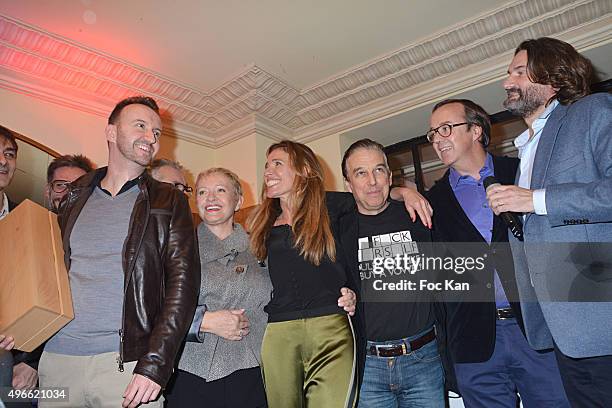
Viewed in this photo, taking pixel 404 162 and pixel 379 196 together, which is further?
pixel 404 162

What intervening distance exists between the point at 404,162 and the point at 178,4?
2.59 meters

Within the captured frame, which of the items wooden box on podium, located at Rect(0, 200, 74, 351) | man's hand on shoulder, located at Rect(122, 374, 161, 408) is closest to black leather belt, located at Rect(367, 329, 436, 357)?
man's hand on shoulder, located at Rect(122, 374, 161, 408)

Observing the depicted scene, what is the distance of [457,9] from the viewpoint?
3086mm

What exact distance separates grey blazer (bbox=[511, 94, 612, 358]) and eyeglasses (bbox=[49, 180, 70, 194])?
7.91 ft

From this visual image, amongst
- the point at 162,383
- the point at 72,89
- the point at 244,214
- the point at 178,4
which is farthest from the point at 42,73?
the point at 162,383

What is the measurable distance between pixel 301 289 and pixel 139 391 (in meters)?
0.68

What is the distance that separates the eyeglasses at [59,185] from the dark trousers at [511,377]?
229 cm

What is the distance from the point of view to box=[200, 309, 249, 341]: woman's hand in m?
1.72

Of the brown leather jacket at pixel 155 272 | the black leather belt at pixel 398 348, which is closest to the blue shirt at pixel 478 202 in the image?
the black leather belt at pixel 398 348

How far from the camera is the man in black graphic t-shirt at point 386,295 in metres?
1.83

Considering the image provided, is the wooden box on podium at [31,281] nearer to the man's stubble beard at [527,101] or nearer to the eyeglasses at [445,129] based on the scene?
the eyeglasses at [445,129]

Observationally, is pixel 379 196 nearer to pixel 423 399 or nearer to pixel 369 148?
pixel 369 148

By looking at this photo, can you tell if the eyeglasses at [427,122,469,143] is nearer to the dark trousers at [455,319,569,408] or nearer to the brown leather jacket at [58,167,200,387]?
the dark trousers at [455,319,569,408]

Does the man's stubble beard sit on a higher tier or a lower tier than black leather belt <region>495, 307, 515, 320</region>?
higher
